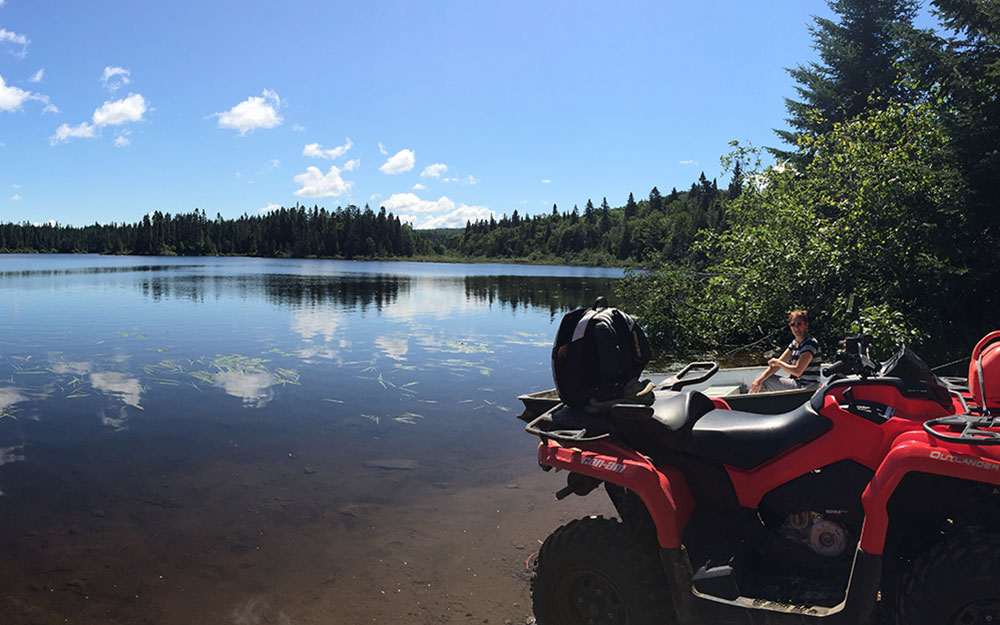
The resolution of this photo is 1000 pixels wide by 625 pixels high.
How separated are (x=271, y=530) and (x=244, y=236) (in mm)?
179328

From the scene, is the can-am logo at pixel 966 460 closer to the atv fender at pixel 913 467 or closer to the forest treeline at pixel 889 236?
the atv fender at pixel 913 467

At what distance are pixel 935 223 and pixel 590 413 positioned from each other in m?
11.8

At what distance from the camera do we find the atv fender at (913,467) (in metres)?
2.52

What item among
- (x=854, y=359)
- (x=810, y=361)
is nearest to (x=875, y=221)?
(x=810, y=361)

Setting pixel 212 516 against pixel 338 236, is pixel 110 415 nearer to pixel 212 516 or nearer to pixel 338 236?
pixel 212 516

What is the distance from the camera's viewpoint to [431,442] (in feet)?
29.9

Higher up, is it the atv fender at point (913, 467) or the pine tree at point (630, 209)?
the pine tree at point (630, 209)

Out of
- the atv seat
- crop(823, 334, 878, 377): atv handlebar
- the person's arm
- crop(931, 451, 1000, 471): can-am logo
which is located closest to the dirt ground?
the atv seat

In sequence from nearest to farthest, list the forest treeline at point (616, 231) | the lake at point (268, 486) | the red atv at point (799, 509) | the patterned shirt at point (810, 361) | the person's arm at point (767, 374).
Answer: the red atv at point (799, 509) → the lake at point (268, 486) → the patterned shirt at point (810, 361) → the person's arm at point (767, 374) → the forest treeline at point (616, 231)

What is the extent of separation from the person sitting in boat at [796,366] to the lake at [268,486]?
2809 mm

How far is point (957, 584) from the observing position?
8.30ft

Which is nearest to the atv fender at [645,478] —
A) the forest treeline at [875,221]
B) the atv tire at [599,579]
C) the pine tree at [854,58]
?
the atv tire at [599,579]

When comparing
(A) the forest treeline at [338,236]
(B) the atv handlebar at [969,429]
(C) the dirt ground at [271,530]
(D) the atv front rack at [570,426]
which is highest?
(A) the forest treeline at [338,236]

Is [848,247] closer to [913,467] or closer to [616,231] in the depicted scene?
[913,467]
